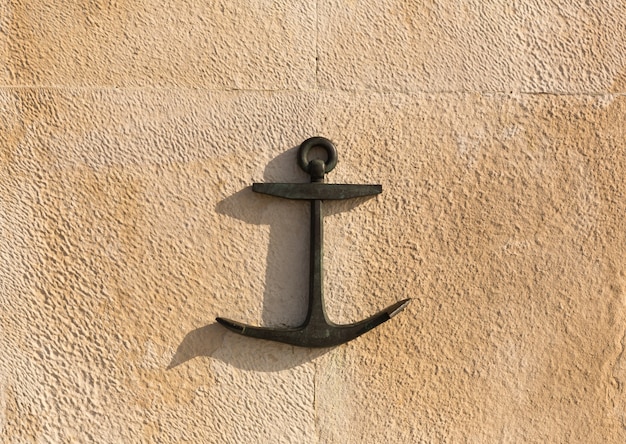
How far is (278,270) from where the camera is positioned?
1089 mm

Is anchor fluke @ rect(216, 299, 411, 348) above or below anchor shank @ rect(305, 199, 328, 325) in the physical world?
below

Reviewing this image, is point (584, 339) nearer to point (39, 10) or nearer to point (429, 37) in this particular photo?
point (429, 37)

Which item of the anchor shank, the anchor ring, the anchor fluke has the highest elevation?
the anchor ring

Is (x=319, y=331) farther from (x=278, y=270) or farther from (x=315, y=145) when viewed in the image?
(x=315, y=145)

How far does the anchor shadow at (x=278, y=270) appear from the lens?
1078 millimetres

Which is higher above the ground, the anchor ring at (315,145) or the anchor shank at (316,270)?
the anchor ring at (315,145)

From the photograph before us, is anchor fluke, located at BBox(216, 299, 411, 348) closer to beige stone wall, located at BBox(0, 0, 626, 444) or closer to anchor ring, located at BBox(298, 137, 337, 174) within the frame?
beige stone wall, located at BBox(0, 0, 626, 444)

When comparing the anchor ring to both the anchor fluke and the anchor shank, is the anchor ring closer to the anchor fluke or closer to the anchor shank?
the anchor shank

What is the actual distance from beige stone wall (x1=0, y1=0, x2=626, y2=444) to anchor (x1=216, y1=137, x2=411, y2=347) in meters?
0.03

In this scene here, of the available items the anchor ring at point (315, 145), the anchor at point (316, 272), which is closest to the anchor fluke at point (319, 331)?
the anchor at point (316, 272)

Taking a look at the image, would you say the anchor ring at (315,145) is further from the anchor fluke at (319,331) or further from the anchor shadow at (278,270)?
the anchor fluke at (319,331)

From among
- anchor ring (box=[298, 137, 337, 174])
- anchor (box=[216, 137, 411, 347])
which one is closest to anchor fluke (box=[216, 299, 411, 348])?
anchor (box=[216, 137, 411, 347])

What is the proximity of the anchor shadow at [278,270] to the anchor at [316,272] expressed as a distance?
0.03 metres

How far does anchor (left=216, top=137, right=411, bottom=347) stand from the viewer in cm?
105
